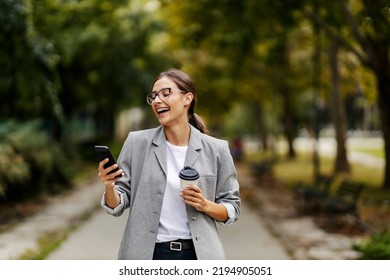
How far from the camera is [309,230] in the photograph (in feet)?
39.3

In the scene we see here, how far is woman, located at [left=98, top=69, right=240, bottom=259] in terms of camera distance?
3.37 m

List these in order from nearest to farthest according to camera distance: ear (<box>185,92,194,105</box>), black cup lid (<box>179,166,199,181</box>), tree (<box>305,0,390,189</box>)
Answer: black cup lid (<box>179,166,199,181</box>) < ear (<box>185,92,194,105</box>) < tree (<box>305,0,390,189</box>)

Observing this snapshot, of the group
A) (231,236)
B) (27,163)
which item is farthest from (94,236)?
(27,163)

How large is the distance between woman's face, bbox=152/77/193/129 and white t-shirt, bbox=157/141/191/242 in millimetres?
245

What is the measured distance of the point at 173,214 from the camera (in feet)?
11.1

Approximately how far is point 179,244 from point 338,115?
68.3 ft

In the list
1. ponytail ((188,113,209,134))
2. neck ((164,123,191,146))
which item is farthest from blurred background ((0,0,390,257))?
neck ((164,123,191,146))

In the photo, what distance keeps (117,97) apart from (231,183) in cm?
2470

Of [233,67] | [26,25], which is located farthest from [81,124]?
[26,25]

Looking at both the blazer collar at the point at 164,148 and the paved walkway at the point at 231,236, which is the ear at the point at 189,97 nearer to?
the blazer collar at the point at 164,148

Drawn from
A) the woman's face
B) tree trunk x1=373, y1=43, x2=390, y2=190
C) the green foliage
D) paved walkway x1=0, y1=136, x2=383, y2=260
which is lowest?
the woman's face

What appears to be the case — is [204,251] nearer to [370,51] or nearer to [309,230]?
[309,230]

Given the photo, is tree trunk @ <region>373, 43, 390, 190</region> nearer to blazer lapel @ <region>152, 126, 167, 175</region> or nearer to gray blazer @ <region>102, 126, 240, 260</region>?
gray blazer @ <region>102, 126, 240, 260</region>
